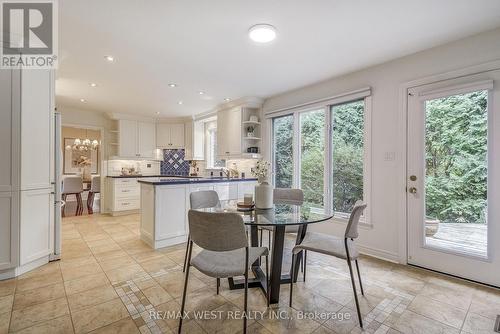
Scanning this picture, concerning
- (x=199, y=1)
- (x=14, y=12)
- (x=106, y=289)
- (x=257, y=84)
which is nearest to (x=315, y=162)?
(x=257, y=84)

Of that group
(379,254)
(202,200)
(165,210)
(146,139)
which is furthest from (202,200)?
(146,139)

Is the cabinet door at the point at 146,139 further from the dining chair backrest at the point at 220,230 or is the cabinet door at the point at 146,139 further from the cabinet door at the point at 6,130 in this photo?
the dining chair backrest at the point at 220,230

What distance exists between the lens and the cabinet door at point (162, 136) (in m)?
6.50

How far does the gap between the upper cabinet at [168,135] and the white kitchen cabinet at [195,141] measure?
0.30 metres

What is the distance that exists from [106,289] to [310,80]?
3.69 metres

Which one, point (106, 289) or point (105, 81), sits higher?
point (105, 81)

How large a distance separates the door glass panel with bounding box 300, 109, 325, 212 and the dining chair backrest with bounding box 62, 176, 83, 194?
5287 mm

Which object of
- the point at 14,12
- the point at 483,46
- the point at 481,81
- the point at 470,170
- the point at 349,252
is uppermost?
the point at 14,12

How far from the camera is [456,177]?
2512 millimetres

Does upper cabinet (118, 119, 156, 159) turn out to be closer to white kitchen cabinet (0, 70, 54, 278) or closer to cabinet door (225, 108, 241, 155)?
cabinet door (225, 108, 241, 155)

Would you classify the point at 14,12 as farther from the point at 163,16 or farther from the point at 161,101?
the point at 161,101

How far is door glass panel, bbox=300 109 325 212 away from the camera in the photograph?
380 centimetres

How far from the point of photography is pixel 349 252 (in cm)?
190

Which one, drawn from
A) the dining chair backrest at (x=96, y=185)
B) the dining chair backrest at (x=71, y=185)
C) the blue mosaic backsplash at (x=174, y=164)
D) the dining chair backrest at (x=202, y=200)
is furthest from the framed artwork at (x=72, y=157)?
the dining chair backrest at (x=202, y=200)
